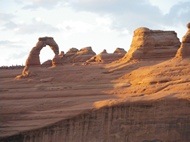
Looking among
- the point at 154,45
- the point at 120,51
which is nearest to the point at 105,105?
the point at 154,45

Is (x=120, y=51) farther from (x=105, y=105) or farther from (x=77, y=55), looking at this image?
(x=105, y=105)

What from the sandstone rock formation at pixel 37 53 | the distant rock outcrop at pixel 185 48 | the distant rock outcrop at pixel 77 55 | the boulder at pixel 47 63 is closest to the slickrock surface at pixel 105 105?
the distant rock outcrop at pixel 185 48

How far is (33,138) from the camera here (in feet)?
100

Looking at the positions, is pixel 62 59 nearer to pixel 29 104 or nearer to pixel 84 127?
pixel 29 104

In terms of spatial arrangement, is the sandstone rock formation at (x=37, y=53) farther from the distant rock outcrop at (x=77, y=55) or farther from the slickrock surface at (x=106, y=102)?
the slickrock surface at (x=106, y=102)

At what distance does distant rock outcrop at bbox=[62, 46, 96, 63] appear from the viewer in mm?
51719

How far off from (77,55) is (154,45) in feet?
55.3

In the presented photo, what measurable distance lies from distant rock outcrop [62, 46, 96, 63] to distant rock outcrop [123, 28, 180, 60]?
12.9 meters

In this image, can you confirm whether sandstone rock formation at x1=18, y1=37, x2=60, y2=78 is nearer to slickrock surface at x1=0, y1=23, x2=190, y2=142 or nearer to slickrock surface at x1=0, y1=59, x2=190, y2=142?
slickrock surface at x1=0, y1=23, x2=190, y2=142

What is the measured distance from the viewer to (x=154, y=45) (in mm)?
38719

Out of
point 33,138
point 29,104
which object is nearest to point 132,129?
point 33,138

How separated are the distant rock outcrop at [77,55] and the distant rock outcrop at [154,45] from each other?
509 inches

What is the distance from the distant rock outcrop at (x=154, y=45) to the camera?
3853 centimetres

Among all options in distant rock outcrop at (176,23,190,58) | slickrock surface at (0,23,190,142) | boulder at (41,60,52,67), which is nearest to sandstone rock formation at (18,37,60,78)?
boulder at (41,60,52,67)
